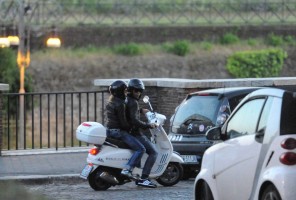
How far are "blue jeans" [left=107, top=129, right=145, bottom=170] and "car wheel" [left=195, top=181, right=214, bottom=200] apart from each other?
3960 mm

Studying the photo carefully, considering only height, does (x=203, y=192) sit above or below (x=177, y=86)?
below

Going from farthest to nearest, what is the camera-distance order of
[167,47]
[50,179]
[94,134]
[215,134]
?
[167,47], [50,179], [94,134], [215,134]

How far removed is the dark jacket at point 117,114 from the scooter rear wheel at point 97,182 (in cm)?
76

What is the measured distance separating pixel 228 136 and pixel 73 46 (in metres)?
43.6

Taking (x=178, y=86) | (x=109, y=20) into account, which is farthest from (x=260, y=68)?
(x=178, y=86)

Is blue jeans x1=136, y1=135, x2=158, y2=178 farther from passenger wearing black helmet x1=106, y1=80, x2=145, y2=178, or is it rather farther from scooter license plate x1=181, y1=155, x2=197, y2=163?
scooter license plate x1=181, y1=155, x2=197, y2=163

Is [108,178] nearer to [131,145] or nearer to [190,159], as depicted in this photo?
[131,145]

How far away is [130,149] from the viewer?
16.4 metres

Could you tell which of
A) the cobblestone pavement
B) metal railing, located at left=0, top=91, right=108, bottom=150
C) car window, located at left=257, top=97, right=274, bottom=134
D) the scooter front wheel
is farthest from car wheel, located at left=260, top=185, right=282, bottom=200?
metal railing, located at left=0, top=91, right=108, bottom=150

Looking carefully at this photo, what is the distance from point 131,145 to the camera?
53.6ft

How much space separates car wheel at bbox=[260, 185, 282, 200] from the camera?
10.2m

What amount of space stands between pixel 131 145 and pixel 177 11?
41352 millimetres

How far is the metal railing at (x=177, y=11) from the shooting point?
56125 millimetres

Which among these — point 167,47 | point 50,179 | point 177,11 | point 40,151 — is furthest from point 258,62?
point 50,179
